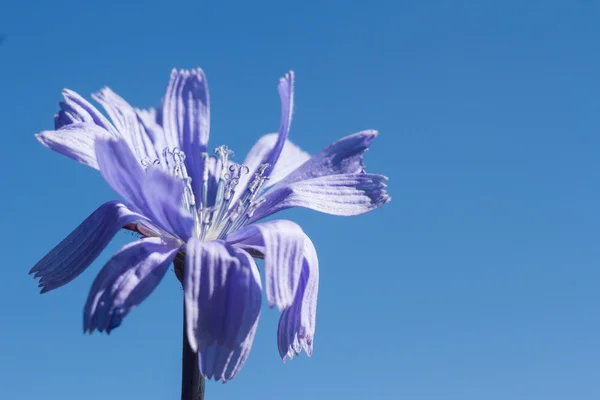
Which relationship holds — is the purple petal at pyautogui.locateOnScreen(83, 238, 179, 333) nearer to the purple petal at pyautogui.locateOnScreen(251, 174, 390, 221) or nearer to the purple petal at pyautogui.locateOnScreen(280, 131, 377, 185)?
the purple petal at pyautogui.locateOnScreen(251, 174, 390, 221)

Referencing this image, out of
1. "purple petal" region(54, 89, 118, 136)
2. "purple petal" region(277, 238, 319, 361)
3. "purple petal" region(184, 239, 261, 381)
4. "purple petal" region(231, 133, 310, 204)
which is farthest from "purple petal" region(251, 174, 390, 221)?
"purple petal" region(54, 89, 118, 136)

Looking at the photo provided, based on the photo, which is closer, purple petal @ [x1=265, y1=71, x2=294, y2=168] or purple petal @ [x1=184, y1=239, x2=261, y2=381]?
purple petal @ [x1=184, y1=239, x2=261, y2=381]

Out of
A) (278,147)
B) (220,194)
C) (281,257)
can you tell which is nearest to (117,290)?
(281,257)

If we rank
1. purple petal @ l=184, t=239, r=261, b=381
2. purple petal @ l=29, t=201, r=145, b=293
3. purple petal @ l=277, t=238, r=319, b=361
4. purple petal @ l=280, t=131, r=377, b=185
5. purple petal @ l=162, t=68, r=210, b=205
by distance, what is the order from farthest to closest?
1. purple petal @ l=162, t=68, r=210, b=205
2. purple petal @ l=280, t=131, r=377, b=185
3. purple petal @ l=277, t=238, r=319, b=361
4. purple petal @ l=29, t=201, r=145, b=293
5. purple petal @ l=184, t=239, r=261, b=381

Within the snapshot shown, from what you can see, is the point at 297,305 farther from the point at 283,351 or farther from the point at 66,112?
the point at 66,112

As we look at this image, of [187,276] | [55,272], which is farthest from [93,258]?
[187,276]

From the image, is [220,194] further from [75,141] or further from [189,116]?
[75,141]
